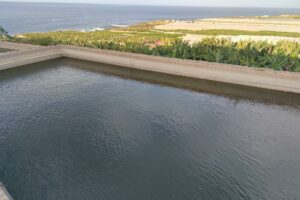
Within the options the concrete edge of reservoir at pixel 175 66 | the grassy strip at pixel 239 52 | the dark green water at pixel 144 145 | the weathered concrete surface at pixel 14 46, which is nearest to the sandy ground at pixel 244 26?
the grassy strip at pixel 239 52

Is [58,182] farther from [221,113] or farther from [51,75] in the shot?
[51,75]

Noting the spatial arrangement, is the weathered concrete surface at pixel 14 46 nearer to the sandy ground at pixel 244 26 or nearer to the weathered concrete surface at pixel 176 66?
the weathered concrete surface at pixel 176 66

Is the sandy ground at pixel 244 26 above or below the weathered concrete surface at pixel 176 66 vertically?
above

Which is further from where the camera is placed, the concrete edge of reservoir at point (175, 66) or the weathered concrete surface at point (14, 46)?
the weathered concrete surface at point (14, 46)

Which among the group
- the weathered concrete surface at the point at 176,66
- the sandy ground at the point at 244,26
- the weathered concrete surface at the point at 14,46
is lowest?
the weathered concrete surface at the point at 176,66

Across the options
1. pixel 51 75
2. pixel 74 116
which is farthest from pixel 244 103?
pixel 51 75

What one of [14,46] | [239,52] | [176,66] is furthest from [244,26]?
[14,46]

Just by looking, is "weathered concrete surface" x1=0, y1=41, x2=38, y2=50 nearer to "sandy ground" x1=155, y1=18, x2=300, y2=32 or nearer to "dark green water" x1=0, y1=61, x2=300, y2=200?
"dark green water" x1=0, y1=61, x2=300, y2=200
